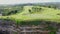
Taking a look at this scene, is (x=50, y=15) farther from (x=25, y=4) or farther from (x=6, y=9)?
(x=6, y=9)

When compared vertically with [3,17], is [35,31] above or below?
below

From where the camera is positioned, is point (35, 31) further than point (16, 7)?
No

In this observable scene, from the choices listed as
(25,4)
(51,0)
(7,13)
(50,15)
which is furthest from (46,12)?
(7,13)

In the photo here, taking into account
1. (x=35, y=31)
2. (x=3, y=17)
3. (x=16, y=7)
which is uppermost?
(x=16, y=7)

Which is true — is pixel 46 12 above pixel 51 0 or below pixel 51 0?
below

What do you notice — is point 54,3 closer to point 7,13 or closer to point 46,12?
point 46,12

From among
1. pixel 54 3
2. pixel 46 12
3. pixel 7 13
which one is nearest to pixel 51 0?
pixel 54 3
